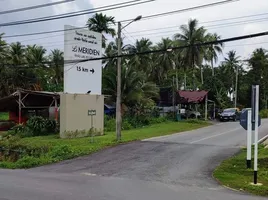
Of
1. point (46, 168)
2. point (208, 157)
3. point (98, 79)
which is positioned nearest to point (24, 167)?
point (46, 168)

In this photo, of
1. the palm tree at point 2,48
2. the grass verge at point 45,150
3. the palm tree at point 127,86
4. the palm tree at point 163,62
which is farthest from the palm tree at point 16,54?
the grass verge at point 45,150

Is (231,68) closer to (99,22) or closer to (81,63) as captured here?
(99,22)

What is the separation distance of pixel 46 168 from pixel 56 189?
6108 millimetres

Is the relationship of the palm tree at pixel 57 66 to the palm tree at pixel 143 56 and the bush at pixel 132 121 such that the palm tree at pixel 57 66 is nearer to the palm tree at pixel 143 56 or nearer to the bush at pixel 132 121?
the palm tree at pixel 143 56

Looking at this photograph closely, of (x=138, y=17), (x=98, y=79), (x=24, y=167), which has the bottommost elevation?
(x=24, y=167)

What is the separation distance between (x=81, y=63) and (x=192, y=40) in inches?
1252

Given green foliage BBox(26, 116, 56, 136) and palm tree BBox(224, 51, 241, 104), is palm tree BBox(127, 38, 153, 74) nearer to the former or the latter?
palm tree BBox(224, 51, 241, 104)

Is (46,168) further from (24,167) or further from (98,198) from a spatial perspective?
(98,198)

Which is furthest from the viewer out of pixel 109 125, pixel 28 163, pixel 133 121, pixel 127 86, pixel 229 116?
pixel 229 116

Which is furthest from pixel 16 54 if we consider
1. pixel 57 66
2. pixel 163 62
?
pixel 163 62

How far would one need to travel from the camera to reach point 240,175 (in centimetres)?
1274

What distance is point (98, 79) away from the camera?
90.2 feet

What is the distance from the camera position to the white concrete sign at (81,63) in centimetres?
2528

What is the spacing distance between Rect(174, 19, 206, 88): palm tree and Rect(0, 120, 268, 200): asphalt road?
113ft
